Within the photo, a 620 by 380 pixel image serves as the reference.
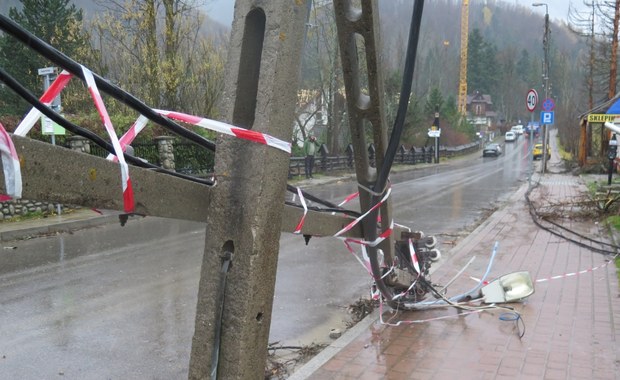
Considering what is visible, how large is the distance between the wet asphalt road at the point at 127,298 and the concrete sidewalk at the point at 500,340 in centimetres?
93

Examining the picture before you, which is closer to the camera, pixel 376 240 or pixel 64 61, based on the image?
pixel 64 61

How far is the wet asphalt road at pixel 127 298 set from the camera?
5449 mm

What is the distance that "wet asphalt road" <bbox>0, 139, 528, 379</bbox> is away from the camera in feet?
17.9

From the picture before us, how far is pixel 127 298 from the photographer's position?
7.43 meters

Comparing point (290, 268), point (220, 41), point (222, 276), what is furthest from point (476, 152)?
point (222, 276)

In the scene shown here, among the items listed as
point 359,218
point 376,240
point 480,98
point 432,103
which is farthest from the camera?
point 480,98

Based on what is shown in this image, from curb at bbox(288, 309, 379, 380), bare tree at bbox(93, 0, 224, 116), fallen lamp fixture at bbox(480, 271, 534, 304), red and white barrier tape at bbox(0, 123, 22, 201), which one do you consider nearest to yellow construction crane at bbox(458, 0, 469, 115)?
bare tree at bbox(93, 0, 224, 116)

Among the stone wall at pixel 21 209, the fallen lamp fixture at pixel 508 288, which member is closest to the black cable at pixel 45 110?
the fallen lamp fixture at pixel 508 288

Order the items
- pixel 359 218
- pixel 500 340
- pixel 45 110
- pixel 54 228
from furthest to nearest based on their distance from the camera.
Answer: pixel 54 228 < pixel 500 340 < pixel 359 218 < pixel 45 110

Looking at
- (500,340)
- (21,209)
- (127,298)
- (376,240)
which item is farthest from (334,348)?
(21,209)

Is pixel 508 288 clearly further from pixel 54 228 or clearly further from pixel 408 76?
pixel 54 228

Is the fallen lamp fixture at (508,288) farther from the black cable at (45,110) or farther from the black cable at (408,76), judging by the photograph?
the black cable at (45,110)

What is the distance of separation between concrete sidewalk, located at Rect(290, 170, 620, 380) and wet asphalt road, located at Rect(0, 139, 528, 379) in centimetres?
93

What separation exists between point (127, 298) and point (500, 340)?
14.9 feet
